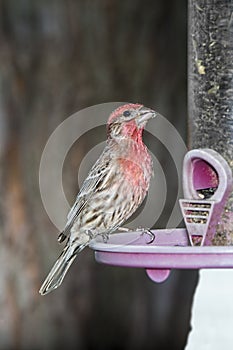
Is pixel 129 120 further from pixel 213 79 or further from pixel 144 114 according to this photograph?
pixel 213 79

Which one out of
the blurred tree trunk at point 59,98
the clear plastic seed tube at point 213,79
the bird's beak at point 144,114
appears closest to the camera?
the bird's beak at point 144,114

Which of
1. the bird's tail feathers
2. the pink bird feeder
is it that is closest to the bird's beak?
the pink bird feeder

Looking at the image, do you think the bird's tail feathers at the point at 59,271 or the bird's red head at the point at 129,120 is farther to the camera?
the bird's tail feathers at the point at 59,271

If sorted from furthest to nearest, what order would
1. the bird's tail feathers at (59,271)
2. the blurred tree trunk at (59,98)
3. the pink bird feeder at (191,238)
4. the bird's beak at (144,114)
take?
the blurred tree trunk at (59,98) → the bird's tail feathers at (59,271) → the bird's beak at (144,114) → the pink bird feeder at (191,238)

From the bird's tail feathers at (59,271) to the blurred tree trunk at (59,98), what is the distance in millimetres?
2553

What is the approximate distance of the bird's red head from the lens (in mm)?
4645

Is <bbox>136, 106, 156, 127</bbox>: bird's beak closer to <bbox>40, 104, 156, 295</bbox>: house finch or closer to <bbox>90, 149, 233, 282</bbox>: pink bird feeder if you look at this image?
<bbox>40, 104, 156, 295</bbox>: house finch

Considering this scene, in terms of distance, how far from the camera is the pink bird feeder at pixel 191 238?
4.11 metres

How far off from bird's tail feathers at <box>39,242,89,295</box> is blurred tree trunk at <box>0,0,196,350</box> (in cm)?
255

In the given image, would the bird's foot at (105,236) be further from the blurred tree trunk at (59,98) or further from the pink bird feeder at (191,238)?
the blurred tree trunk at (59,98)

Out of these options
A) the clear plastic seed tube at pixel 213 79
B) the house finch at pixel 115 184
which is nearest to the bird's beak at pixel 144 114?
the house finch at pixel 115 184

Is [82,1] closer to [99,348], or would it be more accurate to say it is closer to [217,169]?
[99,348]

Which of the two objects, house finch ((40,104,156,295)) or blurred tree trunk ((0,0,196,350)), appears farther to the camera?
blurred tree trunk ((0,0,196,350))

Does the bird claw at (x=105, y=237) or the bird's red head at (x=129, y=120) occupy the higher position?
the bird's red head at (x=129, y=120)
